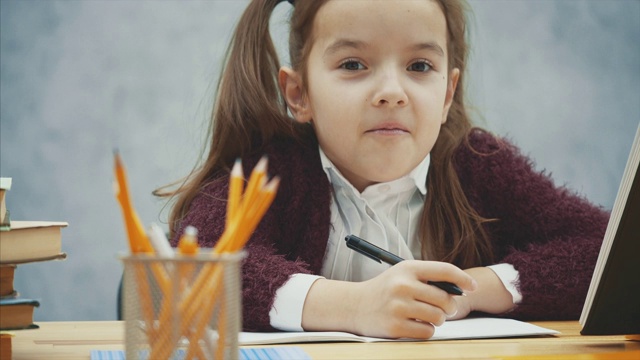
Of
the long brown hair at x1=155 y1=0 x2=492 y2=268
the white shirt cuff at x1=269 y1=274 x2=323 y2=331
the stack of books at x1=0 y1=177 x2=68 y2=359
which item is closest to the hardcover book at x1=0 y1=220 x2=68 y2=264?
the stack of books at x1=0 y1=177 x2=68 y2=359

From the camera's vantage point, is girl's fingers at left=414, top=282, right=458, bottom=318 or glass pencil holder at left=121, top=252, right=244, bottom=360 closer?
glass pencil holder at left=121, top=252, right=244, bottom=360

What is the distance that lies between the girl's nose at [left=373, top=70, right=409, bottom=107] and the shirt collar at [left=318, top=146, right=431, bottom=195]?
0.14 metres

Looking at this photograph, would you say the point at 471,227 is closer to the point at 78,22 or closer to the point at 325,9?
the point at 325,9

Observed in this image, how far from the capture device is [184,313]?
20.3 inches

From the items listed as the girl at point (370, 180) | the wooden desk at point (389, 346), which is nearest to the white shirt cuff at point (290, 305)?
the girl at point (370, 180)

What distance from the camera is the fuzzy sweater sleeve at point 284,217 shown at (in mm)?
1059

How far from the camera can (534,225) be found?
1235mm

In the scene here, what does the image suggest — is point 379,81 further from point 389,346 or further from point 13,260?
point 13,260

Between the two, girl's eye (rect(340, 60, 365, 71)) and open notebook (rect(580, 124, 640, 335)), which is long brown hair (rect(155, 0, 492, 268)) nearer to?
girl's eye (rect(340, 60, 365, 71))

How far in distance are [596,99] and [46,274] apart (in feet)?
4.52

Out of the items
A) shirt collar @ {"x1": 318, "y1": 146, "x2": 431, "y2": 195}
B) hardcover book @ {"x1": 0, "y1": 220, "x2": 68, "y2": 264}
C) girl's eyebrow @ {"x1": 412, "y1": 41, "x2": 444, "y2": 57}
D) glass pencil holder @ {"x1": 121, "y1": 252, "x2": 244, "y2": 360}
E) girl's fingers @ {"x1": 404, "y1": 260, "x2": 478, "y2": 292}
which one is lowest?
glass pencil holder @ {"x1": 121, "y1": 252, "x2": 244, "y2": 360}

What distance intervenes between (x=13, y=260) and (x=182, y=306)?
0.22 meters

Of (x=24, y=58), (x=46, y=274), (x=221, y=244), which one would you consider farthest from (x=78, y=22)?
(x=221, y=244)

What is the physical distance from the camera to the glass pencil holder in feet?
1.68
